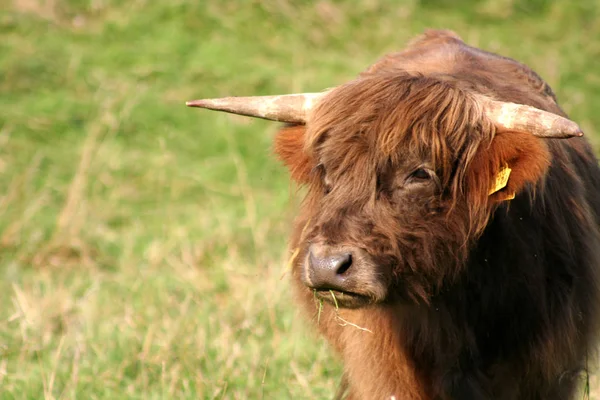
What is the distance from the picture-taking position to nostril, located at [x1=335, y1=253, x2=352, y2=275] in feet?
11.2

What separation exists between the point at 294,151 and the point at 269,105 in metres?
0.22

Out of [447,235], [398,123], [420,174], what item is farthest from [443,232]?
[398,123]

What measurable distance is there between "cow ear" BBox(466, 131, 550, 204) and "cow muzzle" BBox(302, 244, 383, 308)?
0.52m

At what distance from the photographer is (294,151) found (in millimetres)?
4188

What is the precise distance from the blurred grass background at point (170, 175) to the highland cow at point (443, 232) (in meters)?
0.95

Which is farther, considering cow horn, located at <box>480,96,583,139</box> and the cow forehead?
the cow forehead

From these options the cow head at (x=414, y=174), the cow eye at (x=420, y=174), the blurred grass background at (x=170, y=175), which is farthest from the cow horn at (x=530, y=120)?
the blurred grass background at (x=170, y=175)

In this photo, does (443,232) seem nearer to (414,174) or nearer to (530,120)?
(414,174)

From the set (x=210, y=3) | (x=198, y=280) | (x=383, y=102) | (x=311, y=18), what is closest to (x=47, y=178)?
(x=198, y=280)

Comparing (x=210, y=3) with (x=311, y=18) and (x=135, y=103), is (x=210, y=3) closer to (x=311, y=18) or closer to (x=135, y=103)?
(x=311, y=18)

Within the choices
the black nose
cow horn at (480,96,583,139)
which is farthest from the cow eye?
the black nose

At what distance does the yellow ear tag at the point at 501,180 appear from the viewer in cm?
367

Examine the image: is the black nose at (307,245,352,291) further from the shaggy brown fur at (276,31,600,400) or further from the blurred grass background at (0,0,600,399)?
the blurred grass background at (0,0,600,399)

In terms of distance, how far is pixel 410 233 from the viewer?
3643 mm
